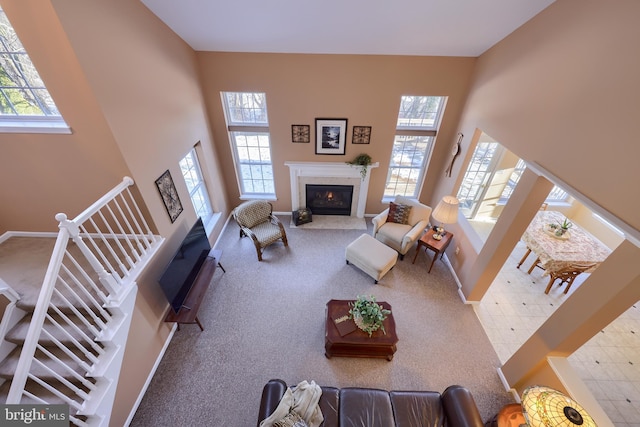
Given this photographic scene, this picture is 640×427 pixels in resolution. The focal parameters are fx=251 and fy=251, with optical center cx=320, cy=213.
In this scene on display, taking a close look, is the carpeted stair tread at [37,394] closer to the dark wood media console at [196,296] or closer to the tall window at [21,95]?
the dark wood media console at [196,296]

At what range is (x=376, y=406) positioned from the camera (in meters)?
2.40

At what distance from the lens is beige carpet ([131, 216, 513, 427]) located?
2830 mm

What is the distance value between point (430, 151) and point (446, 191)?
84 cm

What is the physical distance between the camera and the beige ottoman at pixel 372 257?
13.3 ft

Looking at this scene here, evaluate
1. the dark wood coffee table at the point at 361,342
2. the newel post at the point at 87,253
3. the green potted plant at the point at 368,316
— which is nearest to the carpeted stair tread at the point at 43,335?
the newel post at the point at 87,253

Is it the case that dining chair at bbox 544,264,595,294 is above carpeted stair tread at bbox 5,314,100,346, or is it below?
below

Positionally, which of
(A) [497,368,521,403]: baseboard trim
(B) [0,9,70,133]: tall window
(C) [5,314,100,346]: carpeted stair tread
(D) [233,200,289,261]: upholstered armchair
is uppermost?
(B) [0,9,70,133]: tall window

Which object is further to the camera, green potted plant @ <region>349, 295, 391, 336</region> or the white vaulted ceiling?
green potted plant @ <region>349, 295, 391, 336</region>

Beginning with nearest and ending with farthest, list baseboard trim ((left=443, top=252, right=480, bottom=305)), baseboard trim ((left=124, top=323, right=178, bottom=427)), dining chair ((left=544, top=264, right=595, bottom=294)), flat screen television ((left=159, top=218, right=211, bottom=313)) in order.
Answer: baseboard trim ((left=124, top=323, right=178, bottom=427)) → flat screen television ((left=159, top=218, right=211, bottom=313)) → dining chair ((left=544, top=264, right=595, bottom=294)) → baseboard trim ((left=443, top=252, right=480, bottom=305))

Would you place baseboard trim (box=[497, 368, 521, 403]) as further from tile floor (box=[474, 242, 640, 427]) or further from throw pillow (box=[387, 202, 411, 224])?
throw pillow (box=[387, 202, 411, 224])

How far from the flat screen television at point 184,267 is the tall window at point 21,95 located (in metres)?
1.64

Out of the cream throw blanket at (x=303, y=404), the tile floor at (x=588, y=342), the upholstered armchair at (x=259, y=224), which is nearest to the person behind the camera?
the cream throw blanket at (x=303, y=404)

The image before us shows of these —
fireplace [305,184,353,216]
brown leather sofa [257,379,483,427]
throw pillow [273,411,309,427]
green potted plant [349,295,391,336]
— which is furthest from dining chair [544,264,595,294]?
throw pillow [273,411,309,427]

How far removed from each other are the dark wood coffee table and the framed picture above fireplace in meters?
3.07
